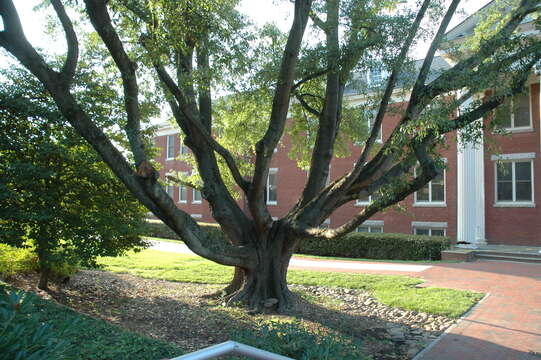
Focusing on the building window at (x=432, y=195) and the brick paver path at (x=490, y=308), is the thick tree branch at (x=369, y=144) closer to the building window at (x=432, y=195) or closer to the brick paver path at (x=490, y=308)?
the brick paver path at (x=490, y=308)

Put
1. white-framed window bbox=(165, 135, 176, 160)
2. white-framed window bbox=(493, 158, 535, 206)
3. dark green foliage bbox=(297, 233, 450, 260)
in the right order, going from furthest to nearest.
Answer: white-framed window bbox=(165, 135, 176, 160) < white-framed window bbox=(493, 158, 535, 206) < dark green foliage bbox=(297, 233, 450, 260)

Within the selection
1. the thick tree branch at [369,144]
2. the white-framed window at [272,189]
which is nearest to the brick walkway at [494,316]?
the thick tree branch at [369,144]

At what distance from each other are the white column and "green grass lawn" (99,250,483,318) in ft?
27.7

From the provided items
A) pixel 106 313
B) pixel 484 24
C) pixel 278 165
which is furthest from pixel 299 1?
pixel 278 165

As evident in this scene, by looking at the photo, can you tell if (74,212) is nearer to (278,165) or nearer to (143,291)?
(143,291)

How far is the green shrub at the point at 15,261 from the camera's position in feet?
32.2

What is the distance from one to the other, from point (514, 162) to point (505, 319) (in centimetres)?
1349

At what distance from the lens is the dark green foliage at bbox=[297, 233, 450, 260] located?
1728 centimetres

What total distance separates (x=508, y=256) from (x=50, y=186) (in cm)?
1570

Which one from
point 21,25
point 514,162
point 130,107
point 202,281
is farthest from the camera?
point 514,162

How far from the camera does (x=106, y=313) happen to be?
8305mm

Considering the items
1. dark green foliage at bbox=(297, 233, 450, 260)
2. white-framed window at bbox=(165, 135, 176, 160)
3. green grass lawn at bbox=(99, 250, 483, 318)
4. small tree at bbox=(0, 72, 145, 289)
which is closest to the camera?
small tree at bbox=(0, 72, 145, 289)

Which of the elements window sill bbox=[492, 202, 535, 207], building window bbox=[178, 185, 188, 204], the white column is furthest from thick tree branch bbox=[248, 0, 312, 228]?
building window bbox=[178, 185, 188, 204]

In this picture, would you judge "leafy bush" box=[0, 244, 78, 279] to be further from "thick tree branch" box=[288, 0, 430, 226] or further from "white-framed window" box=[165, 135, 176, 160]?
"white-framed window" box=[165, 135, 176, 160]
